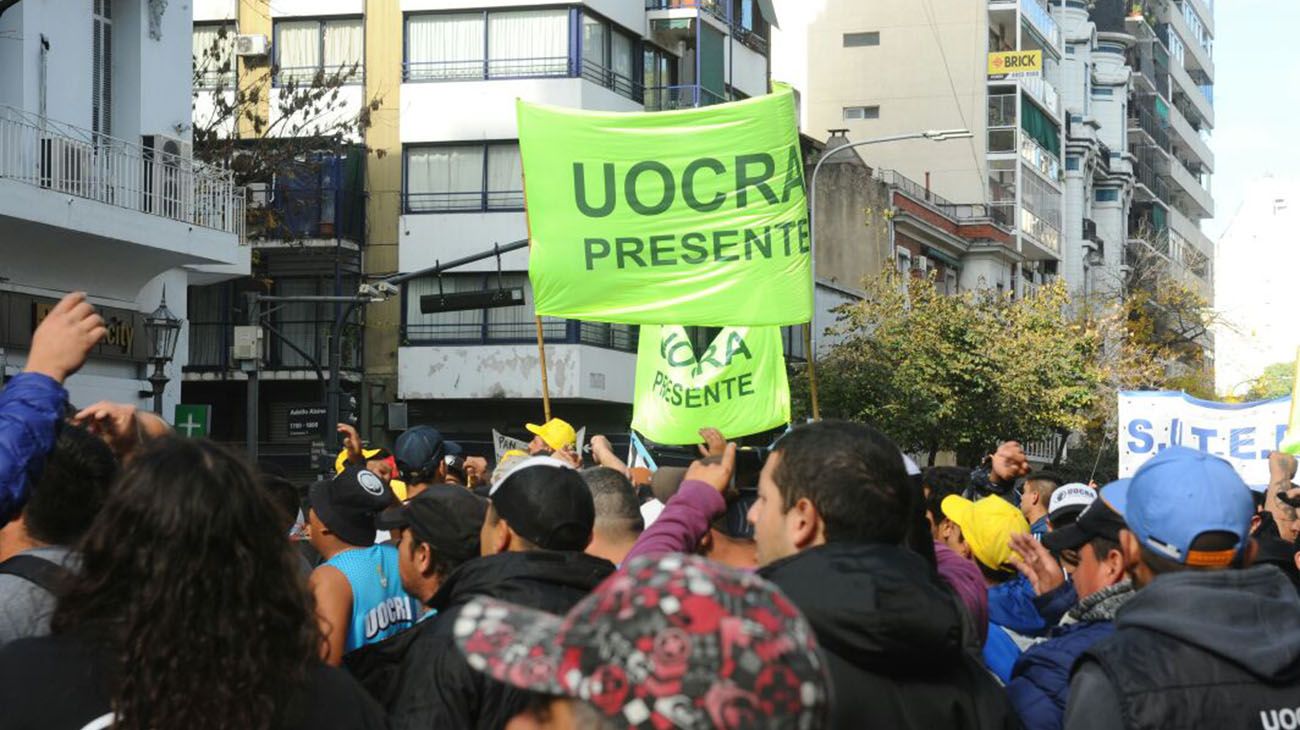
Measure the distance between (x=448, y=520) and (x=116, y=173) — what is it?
1531 cm

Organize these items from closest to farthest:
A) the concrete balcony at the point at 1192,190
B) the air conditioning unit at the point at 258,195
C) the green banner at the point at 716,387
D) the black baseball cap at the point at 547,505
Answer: the black baseball cap at the point at 547,505 < the green banner at the point at 716,387 < the air conditioning unit at the point at 258,195 < the concrete balcony at the point at 1192,190

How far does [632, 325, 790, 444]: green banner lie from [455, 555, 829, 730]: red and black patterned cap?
35.3ft

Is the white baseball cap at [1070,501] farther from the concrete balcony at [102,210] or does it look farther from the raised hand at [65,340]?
the concrete balcony at [102,210]

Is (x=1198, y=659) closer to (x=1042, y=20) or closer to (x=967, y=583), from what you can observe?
(x=967, y=583)

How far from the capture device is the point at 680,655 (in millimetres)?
1959

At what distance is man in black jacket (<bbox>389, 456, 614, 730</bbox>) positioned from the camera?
4207mm

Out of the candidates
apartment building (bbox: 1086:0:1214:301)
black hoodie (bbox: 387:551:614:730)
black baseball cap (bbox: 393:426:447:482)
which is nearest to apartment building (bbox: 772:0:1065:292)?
apartment building (bbox: 1086:0:1214:301)

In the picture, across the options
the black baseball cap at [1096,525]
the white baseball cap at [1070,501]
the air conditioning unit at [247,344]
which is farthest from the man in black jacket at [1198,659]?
the air conditioning unit at [247,344]

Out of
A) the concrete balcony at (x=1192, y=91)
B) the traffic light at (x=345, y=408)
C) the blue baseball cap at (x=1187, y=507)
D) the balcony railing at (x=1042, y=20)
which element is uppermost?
the concrete balcony at (x=1192, y=91)

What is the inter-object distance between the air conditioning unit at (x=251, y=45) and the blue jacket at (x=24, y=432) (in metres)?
A: 32.3

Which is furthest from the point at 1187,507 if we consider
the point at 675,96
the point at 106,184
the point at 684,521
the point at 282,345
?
the point at 675,96

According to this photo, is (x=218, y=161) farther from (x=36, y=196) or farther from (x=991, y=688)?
(x=991, y=688)

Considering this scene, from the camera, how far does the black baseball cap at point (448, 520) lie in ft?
17.3

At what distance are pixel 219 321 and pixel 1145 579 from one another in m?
32.5
